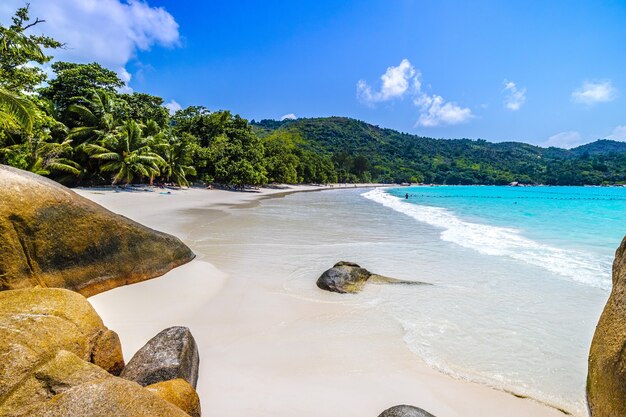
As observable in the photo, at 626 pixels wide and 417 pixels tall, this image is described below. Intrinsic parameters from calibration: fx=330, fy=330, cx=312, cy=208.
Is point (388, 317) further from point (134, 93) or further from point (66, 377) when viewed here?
point (134, 93)

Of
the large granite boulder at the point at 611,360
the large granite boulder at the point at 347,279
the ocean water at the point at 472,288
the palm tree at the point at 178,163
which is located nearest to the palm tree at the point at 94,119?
the palm tree at the point at 178,163

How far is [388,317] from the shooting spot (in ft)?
19.0

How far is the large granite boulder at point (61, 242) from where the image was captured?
449 cm

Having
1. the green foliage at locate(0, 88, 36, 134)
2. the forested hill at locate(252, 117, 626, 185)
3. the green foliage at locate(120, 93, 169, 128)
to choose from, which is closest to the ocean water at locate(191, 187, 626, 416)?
the green foliage at locate(0, 88, 36, 134)

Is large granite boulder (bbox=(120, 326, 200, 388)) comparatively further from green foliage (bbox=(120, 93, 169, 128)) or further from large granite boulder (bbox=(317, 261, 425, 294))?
Result: green foliage (bbox=(120, 93, 169, 128))

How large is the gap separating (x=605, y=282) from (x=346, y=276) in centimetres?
670

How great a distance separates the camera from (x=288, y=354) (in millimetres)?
4473

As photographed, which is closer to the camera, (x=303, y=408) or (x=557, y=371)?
(x=303, y=408)

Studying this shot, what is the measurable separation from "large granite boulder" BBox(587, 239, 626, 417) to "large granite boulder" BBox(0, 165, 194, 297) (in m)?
6.41

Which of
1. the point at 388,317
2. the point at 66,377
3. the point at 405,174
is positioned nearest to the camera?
the point at 66,377

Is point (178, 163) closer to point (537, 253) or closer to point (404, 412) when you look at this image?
point (537, 253)

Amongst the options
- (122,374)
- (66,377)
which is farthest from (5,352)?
(122,374)

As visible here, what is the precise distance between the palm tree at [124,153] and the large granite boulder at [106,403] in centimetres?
3033

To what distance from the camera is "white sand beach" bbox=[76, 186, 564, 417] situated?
357 centimetres
